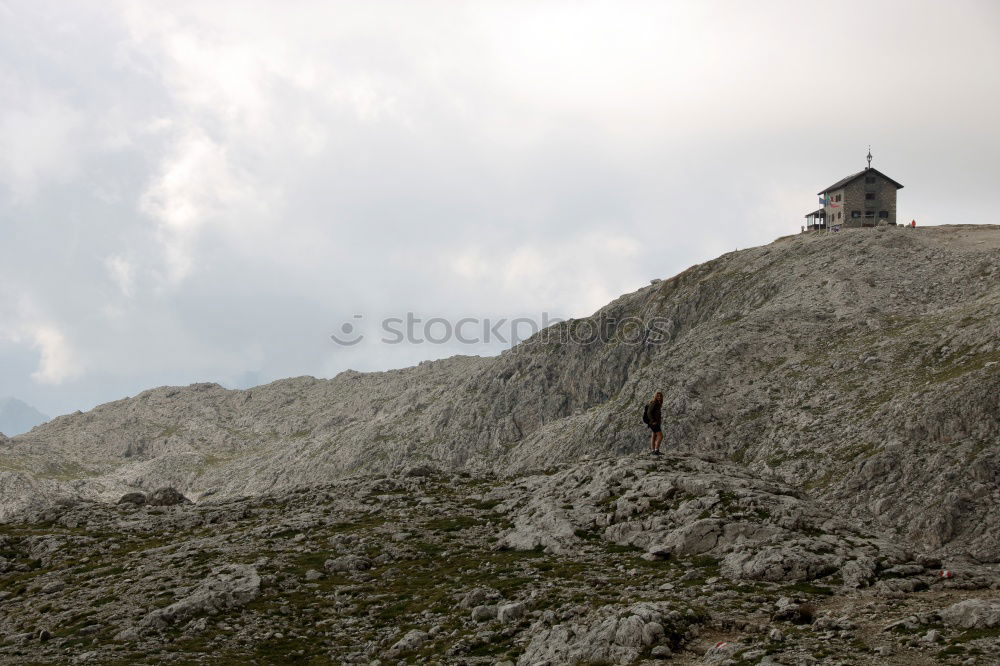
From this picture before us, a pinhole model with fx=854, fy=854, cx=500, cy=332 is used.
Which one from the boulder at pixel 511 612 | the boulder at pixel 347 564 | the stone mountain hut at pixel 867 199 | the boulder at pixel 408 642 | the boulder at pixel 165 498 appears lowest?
the boulder at pixel 408 642

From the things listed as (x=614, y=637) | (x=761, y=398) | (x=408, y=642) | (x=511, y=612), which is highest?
(x=761, y=398)

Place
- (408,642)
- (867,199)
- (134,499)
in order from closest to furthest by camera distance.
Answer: (408,642)
(134,499)
(867,199)

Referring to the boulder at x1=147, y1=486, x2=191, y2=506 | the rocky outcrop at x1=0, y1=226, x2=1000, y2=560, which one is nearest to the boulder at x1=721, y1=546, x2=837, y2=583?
the rocky outcrop at x1=0, y1=226, x2=1000, y2=560

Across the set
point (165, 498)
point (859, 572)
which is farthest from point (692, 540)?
point (165, 498)

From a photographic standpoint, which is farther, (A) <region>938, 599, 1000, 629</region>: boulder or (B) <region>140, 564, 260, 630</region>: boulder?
(B) <region>140, 564, 260, 630</region>: boulder

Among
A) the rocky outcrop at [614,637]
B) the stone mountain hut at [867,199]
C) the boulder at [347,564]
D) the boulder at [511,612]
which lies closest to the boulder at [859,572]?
the rocky outcrop at [614,637]

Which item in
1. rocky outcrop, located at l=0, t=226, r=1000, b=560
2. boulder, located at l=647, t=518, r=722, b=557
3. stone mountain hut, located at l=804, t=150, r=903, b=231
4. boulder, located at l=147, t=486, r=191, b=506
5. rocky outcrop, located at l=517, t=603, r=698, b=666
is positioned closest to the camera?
rocky outcrop, located at l=517, t=603, r=698, b=666

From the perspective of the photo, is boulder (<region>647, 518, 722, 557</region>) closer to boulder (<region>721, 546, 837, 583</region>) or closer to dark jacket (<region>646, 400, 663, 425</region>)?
boulder (<region>721, 546, 837, 583</region>)

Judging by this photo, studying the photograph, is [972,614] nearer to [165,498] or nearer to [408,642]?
[408,642]

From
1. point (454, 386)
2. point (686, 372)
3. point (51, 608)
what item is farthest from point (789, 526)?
point (454, 386)

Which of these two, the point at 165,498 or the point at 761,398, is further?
the point at 761,398

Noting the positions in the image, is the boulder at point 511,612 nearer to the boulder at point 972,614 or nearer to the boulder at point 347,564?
the boulder at point 347,564

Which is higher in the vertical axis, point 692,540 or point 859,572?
point 692,540

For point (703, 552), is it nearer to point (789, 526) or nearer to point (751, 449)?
point (789, 526)
